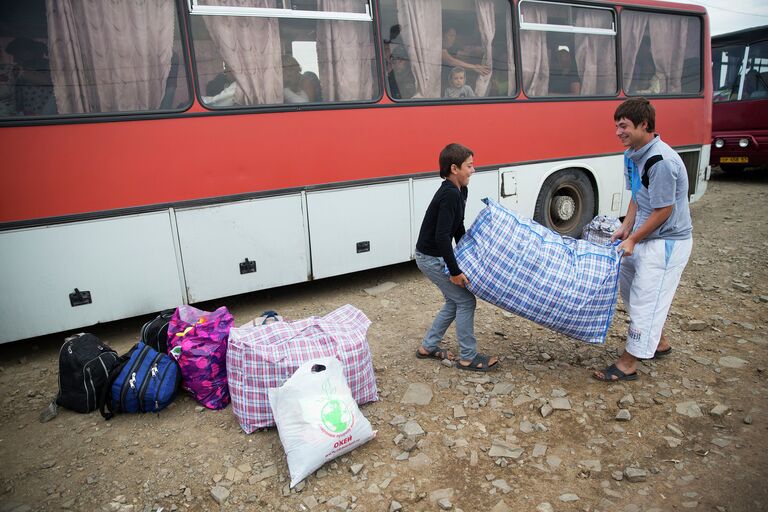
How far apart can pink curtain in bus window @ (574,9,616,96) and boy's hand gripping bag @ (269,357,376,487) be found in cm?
547

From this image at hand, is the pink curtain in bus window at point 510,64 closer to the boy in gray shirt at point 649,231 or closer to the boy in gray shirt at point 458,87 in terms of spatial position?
the boy in gray shirt at point 458,87

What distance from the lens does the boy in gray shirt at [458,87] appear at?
5777 millimetres

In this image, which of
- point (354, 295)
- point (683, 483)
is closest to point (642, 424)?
point (683, 483)

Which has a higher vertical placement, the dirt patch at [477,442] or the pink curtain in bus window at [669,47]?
the pink curtain in bus window at [669,47]

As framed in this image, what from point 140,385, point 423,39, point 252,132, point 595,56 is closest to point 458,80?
point 423,39

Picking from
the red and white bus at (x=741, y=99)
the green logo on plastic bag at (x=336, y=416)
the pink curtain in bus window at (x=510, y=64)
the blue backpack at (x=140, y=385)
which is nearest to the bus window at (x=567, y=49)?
the pink curtain in bus window at (x=510, y=64)

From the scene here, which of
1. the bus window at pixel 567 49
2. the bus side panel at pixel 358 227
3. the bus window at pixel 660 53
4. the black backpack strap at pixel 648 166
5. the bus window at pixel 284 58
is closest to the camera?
the black backpack strap at pixel 648 166

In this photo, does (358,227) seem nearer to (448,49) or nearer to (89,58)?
(448,49)

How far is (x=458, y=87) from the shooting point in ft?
19.1

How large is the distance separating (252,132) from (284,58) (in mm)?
758

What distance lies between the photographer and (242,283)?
195 inches

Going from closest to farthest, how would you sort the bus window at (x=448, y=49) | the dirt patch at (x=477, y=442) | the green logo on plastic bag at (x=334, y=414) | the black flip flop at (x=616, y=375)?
the dirt patch at (x=477, y=442), the green logo on plastic bag at (x=334, y=414), the black flip flop at (x=616, y=375), the bus window at (x=448, y=49)

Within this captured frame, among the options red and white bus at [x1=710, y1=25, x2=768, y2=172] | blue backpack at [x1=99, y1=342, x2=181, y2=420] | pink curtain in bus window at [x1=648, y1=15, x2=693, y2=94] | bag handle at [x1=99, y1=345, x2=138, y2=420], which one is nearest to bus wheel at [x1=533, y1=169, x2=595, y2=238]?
pink curtain in bus window at [x1=648, y1=15, x2=693, y2=94]

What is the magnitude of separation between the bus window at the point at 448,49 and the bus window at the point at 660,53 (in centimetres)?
199
